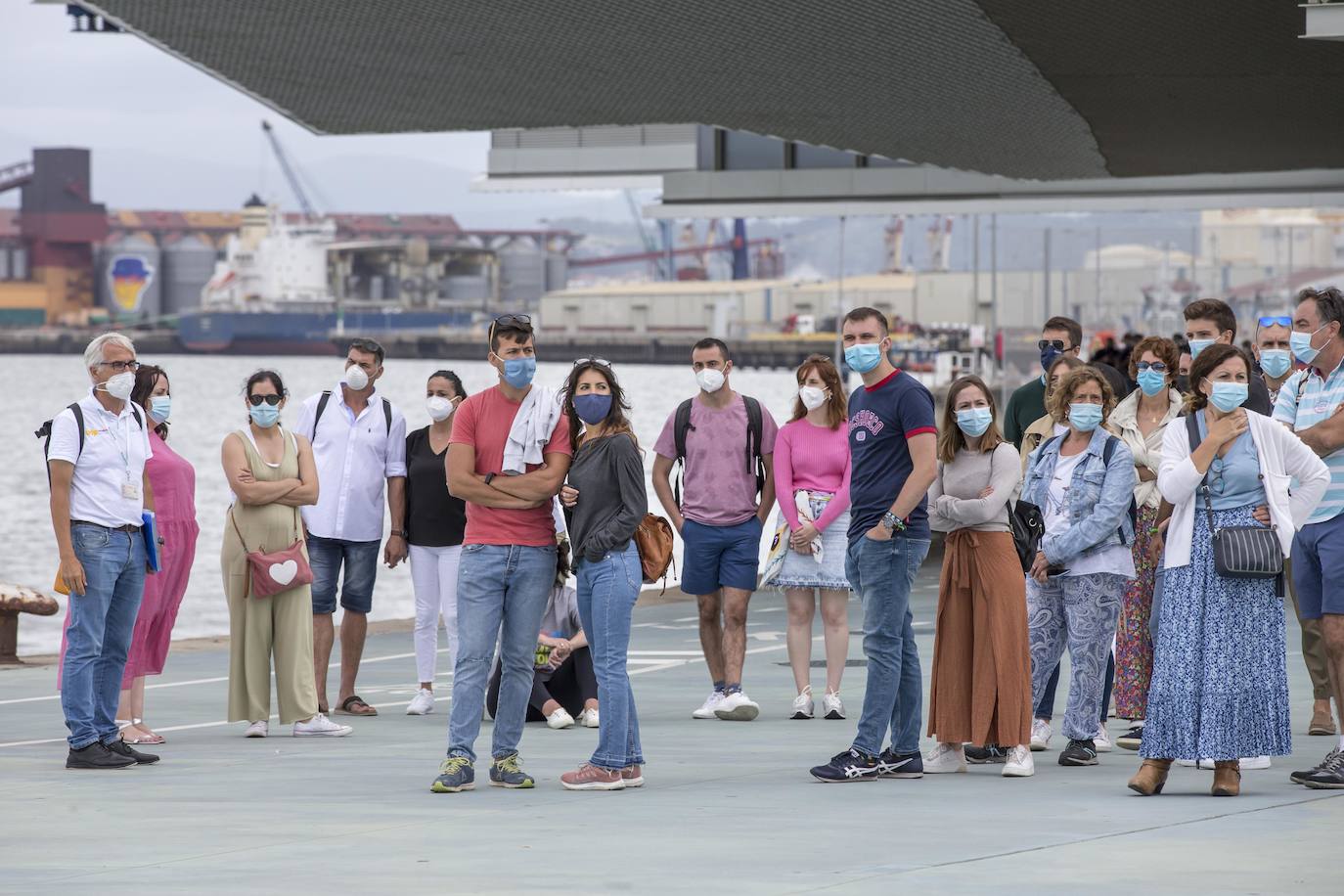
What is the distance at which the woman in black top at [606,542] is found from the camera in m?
8.22

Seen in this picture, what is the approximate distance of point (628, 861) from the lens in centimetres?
658

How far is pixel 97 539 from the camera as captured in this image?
9242 mm

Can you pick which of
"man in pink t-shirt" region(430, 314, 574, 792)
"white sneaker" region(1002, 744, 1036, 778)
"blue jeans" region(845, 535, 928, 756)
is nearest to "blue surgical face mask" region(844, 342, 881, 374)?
"blue jeans" region(845, 535, 928, 756)

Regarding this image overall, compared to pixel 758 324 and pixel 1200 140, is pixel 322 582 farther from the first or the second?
pixel 758 324

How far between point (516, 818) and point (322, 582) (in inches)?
171

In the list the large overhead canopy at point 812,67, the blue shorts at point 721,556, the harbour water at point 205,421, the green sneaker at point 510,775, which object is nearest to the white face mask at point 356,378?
the harbour water at point 205,421

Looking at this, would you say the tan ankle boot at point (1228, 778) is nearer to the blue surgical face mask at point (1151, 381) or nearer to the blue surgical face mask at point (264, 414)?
the blue surgical face mask at point (1151, 381)

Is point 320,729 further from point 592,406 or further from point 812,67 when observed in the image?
point 812,67

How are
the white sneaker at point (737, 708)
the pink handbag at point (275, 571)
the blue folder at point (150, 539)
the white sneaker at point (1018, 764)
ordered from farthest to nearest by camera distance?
the white sneaker at point (737, 708)
the pink handbag at point (275, 571)
the blue folder at point (150, 539)
the white sneaker at point (1018, 764)

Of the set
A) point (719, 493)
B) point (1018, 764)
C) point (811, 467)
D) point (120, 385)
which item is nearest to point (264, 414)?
point (120, 385)

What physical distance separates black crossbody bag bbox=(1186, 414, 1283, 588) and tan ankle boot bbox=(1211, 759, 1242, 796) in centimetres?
69

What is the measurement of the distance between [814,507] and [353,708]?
2.81 m

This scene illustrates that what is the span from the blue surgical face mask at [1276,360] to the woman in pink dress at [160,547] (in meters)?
5.50

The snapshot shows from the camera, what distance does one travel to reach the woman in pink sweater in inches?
435
